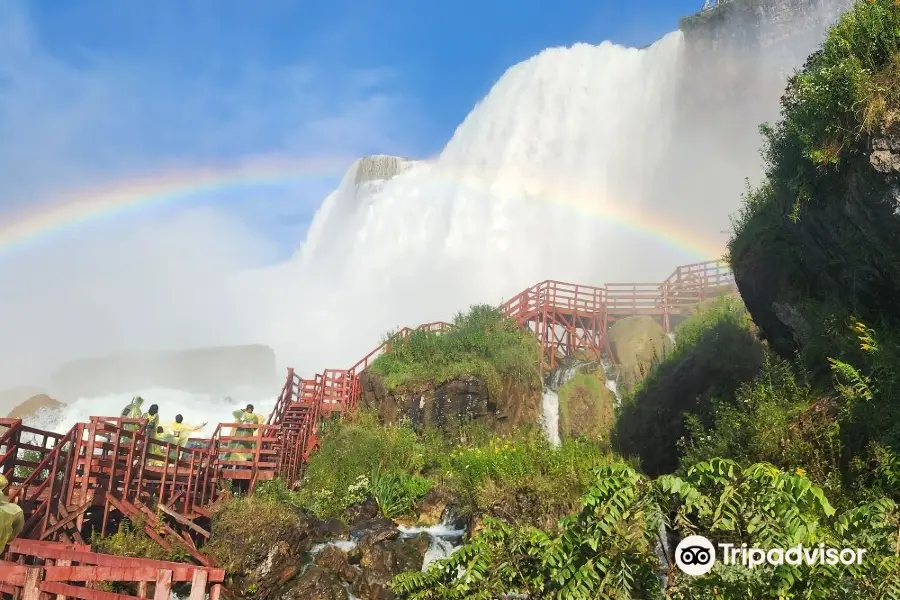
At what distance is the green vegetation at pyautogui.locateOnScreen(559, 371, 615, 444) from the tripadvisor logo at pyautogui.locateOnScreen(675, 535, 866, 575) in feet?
54.3

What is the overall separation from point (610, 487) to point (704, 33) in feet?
118

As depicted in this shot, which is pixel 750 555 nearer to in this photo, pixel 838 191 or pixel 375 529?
pixel 838 191

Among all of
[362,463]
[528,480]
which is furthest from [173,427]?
[528,480]

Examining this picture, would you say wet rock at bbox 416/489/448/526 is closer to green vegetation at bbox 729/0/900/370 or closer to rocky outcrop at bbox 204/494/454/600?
rocky outcrop at bbox 204/494/454/600

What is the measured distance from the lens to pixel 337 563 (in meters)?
11.5

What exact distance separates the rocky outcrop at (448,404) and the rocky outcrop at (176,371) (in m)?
49.7

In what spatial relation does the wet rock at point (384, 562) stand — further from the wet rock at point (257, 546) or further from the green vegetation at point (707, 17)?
the green vegetation at point (707, 17)

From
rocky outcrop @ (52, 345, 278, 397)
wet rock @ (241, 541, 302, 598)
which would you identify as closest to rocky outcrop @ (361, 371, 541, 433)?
wet rock @ (241, 541, 302, 598)

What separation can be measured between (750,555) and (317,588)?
851 centimetres

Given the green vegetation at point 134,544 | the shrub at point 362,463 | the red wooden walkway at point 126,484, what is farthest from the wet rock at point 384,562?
the green vegetation at point 134,544

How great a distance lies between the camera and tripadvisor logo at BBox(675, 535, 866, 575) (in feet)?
12.7

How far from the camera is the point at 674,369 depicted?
1631cm

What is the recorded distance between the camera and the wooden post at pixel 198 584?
5.87 metres

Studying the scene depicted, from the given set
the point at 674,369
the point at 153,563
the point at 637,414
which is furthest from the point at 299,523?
the point at 674,369
